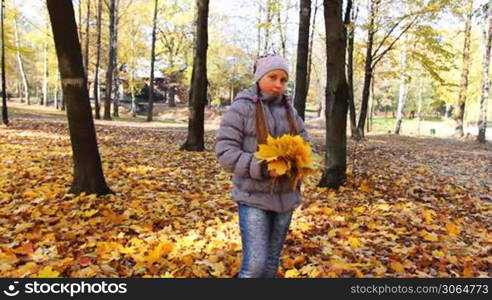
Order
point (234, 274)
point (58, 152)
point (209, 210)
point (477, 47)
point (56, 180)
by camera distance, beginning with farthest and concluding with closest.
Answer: point (477, 47)
point (58, 152)
point (56, 180)
point (209, 210)
point (234, 274)

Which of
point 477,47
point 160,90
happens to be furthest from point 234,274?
point 160,90

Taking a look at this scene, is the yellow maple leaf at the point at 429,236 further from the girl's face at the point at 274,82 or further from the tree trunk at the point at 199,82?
the tree trunk at the point at 199,82

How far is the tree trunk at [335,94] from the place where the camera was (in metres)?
6.92

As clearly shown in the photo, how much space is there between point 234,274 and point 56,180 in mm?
4620

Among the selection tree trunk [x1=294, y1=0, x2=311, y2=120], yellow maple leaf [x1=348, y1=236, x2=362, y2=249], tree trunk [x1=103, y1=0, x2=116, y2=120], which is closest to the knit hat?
yellow maple leaf [x1=348, y1=236, x2=362, y2=249]

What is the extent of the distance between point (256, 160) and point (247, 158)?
68mm

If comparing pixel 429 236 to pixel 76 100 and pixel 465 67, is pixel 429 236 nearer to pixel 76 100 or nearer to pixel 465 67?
pixel 76 100

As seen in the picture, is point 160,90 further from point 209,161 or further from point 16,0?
point 209,161

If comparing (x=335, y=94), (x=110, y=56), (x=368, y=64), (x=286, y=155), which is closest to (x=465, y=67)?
(x=368, y=64)

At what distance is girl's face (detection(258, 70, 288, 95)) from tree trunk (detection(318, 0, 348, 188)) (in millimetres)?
4562

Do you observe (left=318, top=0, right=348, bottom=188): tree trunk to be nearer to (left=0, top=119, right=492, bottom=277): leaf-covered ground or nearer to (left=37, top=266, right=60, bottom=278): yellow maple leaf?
(left=0, top=119, right=492, bottom=277): leaf-covered ground

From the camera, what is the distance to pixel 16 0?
3569cm

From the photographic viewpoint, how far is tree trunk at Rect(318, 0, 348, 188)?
22.7 ft

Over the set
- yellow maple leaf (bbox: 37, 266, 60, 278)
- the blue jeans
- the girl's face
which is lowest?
yellow maple leaf (bbox: 37, 266, 60, 278)
